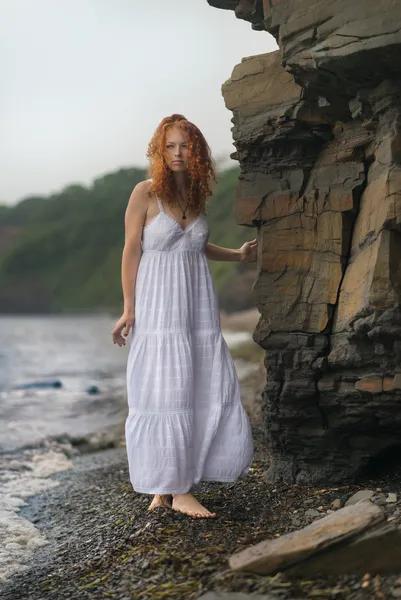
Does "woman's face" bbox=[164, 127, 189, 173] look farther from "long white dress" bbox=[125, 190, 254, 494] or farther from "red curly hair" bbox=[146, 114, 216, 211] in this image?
"long white dress" bbox=[125, 190, 254, 494]

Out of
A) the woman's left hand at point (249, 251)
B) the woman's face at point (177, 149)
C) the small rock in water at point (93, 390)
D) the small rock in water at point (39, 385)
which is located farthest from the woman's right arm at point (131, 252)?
the small rock in water at point (39, 385)

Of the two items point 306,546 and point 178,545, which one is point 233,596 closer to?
point 306,546

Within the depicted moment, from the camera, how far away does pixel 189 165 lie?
5699 mm

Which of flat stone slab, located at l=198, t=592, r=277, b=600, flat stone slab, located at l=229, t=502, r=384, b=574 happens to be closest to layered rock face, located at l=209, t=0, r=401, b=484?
flat stone slab, located at l=229, t=502, r=384, b=574

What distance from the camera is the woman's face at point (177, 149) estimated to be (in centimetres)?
566

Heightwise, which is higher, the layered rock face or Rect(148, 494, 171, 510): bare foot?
the layered rock face

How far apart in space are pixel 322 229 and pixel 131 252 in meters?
1.37

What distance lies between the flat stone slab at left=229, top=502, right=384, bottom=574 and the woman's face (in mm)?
2695

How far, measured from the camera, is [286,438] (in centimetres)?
602

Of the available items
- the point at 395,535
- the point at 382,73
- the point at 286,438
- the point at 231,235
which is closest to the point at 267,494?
the point at 286,438

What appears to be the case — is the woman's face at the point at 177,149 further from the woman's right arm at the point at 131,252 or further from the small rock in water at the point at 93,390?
the small rock in water at the point at 93,390

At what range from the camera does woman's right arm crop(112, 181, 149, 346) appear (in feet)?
18.4

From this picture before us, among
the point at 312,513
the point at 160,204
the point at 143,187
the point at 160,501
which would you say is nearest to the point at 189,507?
the point at 160,501

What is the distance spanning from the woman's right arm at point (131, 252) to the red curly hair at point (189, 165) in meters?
0.11
